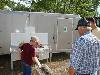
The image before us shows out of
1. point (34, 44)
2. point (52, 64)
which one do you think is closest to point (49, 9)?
point (52, 64)

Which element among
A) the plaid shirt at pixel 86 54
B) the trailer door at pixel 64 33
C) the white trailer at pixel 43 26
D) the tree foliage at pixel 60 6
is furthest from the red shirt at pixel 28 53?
the tree foliage at pixel 60 6

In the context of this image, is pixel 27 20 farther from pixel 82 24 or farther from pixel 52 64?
pixel 82 24

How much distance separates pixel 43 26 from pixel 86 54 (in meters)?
11.1

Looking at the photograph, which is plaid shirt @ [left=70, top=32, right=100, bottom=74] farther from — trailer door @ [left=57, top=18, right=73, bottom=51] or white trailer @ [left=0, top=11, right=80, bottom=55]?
trailer door @ [left=57, top=18, right=73, bottom=51]

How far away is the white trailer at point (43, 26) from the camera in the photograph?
51.6 ft

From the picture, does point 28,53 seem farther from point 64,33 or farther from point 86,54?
point 64,33

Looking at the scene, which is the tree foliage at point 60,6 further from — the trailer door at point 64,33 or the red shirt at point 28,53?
the red shirt at point 28,53

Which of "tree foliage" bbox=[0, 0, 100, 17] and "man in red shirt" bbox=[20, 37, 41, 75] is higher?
"tree foliage" bbox=[0, 0, 100, 17]

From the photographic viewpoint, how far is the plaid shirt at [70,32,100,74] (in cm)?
544

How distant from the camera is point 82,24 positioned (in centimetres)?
562

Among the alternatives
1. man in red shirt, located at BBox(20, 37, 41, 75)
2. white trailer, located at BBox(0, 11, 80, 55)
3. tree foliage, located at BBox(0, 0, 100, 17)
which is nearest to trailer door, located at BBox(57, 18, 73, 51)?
white trailer, located at BBox(0, 11, 80, 55)

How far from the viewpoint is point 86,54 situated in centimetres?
550

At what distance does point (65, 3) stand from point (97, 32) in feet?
Answer: 72.6

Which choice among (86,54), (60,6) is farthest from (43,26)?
(60,6)
